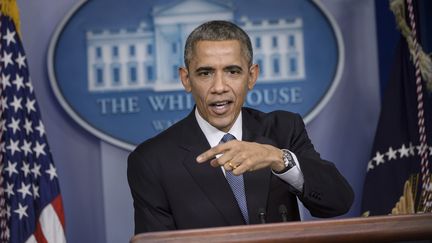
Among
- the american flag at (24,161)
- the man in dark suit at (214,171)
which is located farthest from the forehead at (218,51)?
the american flag at (24,161)

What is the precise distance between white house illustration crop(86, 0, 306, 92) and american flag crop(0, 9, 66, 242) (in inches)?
16.2

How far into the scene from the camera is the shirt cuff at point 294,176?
1.84m

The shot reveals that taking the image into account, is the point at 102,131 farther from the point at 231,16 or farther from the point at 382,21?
the point at 382,21

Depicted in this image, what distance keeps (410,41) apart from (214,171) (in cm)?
144

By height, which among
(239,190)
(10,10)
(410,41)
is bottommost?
(239,190)

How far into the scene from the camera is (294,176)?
Answer: 74.2 inches

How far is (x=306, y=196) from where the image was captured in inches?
76.0

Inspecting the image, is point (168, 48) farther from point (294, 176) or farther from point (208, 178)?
point (294, 176)

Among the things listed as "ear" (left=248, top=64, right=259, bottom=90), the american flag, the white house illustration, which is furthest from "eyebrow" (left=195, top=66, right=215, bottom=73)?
the white house illustration

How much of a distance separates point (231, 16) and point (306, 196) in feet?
5.66

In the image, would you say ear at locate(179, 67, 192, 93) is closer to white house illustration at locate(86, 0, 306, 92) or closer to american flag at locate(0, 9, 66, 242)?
american flag at locate(0, 9, 66, 242)

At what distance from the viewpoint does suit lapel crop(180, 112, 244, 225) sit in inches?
82.4

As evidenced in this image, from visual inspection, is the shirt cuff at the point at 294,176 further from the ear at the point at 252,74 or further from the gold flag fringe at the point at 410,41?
the gold flag fringe at the point at 410,41

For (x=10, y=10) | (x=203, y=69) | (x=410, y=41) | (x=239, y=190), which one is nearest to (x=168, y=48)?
(x=10, y=10)
